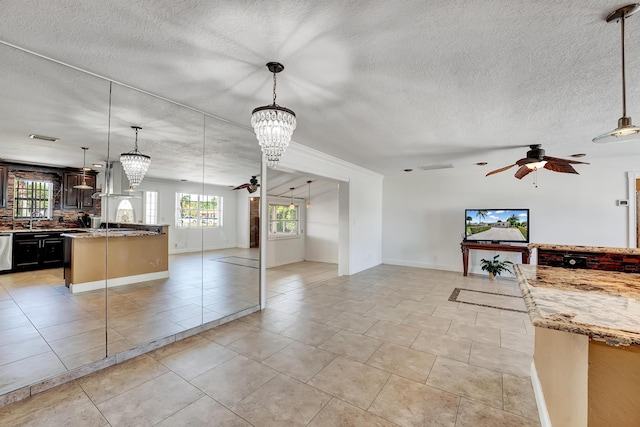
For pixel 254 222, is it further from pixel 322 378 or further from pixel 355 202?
pixel 355 202

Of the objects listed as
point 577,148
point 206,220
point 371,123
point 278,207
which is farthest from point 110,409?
point 577,148

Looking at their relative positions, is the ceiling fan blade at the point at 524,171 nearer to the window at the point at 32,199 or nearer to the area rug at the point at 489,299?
the area rug at the point at 489,299

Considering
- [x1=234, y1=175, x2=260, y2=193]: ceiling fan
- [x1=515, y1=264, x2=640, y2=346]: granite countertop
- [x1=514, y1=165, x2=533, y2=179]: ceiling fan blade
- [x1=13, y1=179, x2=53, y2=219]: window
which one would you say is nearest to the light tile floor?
[x1=515, y1=264, x2=640, y2=346]: granite countertop

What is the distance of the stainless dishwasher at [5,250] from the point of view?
2236 mm

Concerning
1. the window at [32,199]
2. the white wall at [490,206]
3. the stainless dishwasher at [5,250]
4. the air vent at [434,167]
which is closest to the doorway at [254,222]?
the window at [32,199]

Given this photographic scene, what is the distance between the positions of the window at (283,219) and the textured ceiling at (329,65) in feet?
12.7

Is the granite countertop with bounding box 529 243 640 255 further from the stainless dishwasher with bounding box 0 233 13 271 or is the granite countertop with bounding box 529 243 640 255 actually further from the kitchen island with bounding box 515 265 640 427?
the stainless dishwasher with bounding box 0 233 13 271

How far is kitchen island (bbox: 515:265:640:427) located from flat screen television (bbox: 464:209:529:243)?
4851 millimetres

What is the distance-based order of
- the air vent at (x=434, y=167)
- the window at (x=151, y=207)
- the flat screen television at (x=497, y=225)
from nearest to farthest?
the window at (x=151, y=207) → the flat screen television at (x=497, y=225) → the air vent at (x=434, y=167)

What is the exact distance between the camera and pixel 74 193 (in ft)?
8.73

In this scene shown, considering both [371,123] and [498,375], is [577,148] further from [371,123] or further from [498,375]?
[498,375]

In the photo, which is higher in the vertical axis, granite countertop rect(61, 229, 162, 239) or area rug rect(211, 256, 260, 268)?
granite countertop rect(61, 229, 162, 239)

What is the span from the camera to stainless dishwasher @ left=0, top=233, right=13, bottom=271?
2.24m

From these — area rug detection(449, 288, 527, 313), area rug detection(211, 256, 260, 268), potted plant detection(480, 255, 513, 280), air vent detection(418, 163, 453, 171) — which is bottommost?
area rug detection(449, 288, 527, 313)
